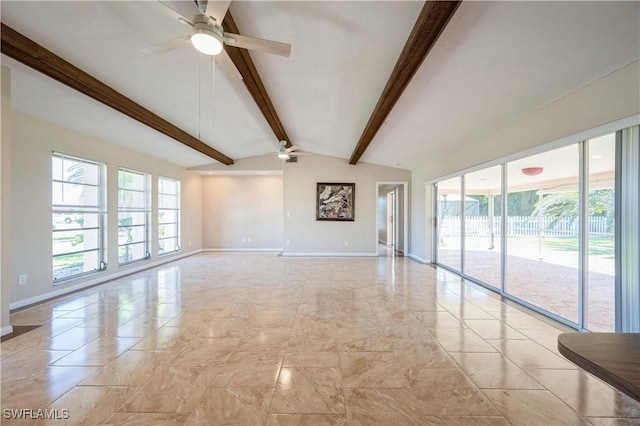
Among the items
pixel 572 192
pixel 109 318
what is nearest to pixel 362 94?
pixel 572 192

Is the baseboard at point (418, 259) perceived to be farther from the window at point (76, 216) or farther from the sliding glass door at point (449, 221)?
the window at point (76, 216)

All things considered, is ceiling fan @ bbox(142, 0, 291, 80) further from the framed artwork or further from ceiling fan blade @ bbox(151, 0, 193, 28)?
the framed artwork

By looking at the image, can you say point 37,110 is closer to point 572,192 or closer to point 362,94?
point 362,94

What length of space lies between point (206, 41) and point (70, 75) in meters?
2.17

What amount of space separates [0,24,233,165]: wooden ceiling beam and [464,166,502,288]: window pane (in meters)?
5.80

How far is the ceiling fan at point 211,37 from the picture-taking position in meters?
1.76

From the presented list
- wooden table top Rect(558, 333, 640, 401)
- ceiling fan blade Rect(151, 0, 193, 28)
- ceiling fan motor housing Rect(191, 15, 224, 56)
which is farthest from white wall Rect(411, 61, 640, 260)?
ceiling fan blade Rect(151, 0, 193, 28)

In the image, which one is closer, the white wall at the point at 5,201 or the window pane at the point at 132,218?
the white wall at the point at 5,201

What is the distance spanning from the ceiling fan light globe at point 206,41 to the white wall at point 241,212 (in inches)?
266

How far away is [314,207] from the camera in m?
7.61

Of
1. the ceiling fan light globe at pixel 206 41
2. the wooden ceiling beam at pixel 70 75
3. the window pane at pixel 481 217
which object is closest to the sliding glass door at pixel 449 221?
the window pane at pixel 481 217

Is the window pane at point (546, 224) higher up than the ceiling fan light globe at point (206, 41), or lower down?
lower down

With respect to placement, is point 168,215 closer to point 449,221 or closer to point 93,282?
point 93,282

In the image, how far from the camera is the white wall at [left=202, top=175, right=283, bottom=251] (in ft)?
28.4
